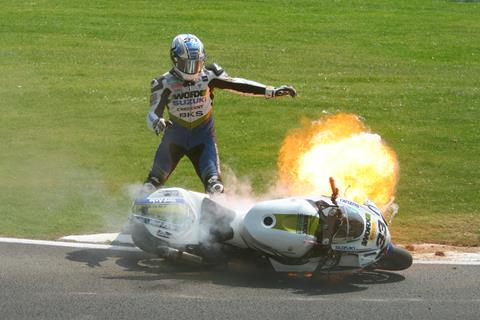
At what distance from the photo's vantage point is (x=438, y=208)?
1366 centimetres

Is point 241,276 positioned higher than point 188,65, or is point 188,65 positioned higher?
point 188,65

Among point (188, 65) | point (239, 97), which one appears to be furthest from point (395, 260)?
point (239, 97)

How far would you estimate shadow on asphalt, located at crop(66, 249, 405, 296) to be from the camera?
10.1 metres

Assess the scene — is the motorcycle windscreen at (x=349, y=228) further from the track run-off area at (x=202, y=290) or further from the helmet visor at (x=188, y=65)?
the helmet visor at (x=188, y=65)

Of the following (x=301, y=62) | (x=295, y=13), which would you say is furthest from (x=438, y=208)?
(x=295, y=13)

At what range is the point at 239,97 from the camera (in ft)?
68.3

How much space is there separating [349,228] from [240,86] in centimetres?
273

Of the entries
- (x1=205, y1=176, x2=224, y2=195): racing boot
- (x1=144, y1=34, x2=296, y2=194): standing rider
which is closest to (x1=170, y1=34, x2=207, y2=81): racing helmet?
(x1=144, y1=34, x2=296, y2=194): standing rider

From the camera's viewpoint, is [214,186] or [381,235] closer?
[381,235]

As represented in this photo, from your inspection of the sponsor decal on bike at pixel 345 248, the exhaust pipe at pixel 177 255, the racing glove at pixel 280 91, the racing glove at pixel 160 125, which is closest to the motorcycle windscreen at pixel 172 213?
the exhaust pipe at pixel 177 255

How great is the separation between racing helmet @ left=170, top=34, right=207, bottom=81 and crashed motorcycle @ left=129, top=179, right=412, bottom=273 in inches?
65.3

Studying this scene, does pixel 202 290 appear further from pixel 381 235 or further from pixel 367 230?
pixel 381 235

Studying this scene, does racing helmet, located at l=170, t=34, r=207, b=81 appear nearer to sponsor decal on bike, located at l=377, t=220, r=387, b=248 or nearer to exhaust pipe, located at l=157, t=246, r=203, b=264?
exhaust pipe, located at l=157, t=246, r=203, b=264

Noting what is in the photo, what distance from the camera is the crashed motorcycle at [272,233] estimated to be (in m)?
10.1
